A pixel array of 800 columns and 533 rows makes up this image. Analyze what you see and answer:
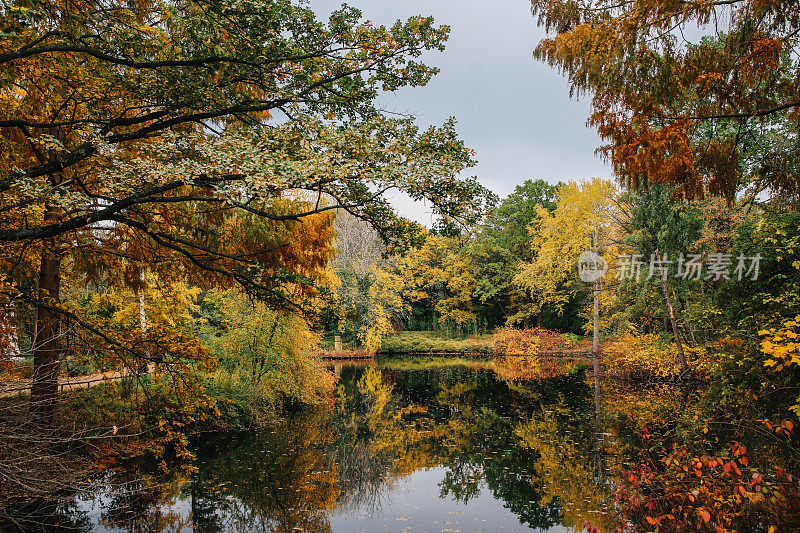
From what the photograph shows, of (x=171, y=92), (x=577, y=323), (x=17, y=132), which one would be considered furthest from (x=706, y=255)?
(x=577, y=323)

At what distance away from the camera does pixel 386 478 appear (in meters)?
8.94

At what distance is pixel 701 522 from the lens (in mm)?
4961

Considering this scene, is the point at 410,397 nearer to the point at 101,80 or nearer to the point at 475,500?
the point at 475,500

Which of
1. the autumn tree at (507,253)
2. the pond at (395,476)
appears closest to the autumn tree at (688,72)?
the pond at (395,476)

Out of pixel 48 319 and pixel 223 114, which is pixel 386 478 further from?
pixel 223 114

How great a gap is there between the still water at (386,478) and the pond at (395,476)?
0.03m

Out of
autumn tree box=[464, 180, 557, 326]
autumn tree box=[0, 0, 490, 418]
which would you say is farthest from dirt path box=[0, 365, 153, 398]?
autumn tree box=[464, 180, 557, 326]

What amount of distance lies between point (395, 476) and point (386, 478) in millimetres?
195

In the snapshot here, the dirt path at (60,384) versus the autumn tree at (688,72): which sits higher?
the autumn tree at (688,72)

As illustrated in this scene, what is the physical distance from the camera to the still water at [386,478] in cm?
700

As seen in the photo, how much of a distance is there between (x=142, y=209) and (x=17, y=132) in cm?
204

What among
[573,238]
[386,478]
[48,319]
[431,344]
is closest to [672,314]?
[386,478]

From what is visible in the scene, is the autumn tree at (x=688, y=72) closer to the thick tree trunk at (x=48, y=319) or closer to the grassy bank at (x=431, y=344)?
the thick tree trunk at (x=48, y=319)

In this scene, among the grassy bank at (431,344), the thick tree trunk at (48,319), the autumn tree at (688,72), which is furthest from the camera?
the grassy bank at (431,344)
